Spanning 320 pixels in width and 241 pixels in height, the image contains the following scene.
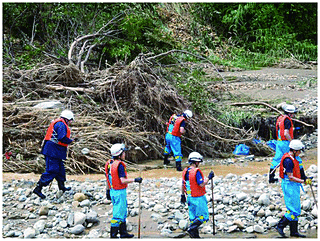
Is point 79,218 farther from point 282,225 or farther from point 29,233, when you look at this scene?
point 282,225

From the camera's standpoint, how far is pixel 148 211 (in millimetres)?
6410

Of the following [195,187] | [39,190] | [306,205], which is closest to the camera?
[195,187]

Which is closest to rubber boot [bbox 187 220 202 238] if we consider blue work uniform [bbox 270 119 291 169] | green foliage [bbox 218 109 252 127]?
blue work uniform [bbox 270 119 291 169]

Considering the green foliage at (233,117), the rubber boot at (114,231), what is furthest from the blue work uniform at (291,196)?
the green foliage at (233,117)

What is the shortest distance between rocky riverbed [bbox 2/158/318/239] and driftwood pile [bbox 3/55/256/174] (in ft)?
6.51

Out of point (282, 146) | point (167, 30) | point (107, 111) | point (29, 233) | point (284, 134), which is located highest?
point (167, 30)

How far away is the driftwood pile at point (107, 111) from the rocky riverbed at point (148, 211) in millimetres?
1983

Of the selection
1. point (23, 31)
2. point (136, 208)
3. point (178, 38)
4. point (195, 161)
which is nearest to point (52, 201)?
point (136, 208)

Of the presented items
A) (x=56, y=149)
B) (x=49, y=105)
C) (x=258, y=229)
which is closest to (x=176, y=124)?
(x=56, y=149)

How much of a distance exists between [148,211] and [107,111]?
473 centimetres

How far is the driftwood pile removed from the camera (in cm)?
948

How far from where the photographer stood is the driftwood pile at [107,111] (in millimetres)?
9477

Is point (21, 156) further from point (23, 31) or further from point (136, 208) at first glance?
point (23, 31)

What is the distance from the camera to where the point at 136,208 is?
643 cm
